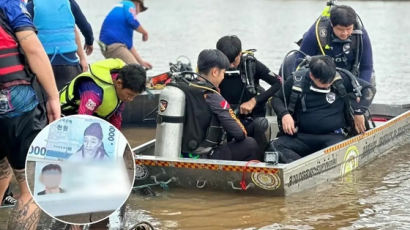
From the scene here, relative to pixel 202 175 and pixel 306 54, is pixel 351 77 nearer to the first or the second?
pixel 306 54

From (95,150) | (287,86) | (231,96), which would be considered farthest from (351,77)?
(95,150)

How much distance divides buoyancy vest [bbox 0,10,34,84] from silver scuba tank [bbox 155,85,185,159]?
2070 mm

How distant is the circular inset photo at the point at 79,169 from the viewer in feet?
15.1

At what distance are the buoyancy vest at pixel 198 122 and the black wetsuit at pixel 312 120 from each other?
70 centimetres

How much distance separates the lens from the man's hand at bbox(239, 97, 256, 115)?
7324mm

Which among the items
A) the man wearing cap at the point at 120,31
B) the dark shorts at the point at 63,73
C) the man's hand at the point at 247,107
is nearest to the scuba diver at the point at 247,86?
the man's hand at the point at 247,107

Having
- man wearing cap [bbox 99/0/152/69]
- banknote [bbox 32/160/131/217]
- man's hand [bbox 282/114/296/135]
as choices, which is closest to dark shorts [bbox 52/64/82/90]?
man's hand [bbox 282/114/296/135]

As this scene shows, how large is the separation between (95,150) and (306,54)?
3.84m

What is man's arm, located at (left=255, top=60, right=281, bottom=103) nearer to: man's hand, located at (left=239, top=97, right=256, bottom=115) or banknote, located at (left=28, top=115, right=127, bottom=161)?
man's hand, located at (left=239, top=97, right=256, bottom=115)

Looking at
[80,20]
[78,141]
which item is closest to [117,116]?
[78,141]

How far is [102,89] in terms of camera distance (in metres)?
5.78

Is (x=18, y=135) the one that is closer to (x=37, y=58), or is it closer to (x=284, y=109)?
(x=37, y=58)

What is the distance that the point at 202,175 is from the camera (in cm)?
660

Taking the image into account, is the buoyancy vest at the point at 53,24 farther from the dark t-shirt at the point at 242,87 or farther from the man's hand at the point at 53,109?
the man's hand at the point at 53,109
